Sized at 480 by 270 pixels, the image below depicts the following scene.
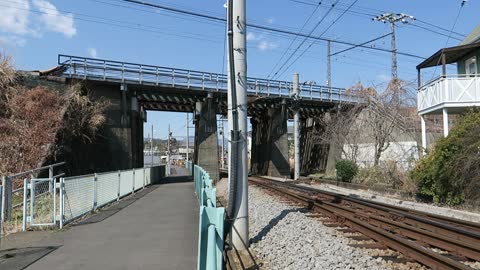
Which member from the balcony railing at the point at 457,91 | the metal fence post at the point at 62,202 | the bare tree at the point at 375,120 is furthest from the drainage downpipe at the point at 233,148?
the bare tree at the point at 375,120

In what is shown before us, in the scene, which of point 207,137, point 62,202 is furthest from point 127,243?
point 207,137

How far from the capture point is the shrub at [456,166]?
16.4 m

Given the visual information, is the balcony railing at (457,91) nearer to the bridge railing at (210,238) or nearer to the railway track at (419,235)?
the railway track at (419,235)

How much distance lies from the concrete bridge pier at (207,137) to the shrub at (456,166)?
27296mm

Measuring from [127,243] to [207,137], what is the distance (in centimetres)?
3551

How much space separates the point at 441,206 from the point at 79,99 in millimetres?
23648

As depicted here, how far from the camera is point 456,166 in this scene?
1706 centimetres

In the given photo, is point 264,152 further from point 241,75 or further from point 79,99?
point 241,75

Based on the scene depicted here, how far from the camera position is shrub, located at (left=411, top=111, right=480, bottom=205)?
53.9 ft

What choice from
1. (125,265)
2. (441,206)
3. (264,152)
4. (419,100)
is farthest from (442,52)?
(264,152)

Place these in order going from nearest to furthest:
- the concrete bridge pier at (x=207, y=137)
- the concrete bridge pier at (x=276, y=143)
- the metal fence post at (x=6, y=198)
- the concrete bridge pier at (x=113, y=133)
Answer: the metal fence post at (x=6, y=198), the concrete bridge pier at (x=113, y=133), the concrete bridge pier at (x=207, y=137), the concrete bridge pier at (x=276, y=143)

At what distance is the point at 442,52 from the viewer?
2391 cm

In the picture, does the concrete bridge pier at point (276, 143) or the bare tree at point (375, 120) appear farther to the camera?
the concrete bridge pier at point (276, 143)

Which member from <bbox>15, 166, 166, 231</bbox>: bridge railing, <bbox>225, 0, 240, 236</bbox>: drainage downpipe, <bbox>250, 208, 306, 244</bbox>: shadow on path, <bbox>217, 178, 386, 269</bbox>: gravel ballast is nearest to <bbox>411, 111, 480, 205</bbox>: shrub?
<bbox>250, 208, 306, 244</bbox>: shadow on path
